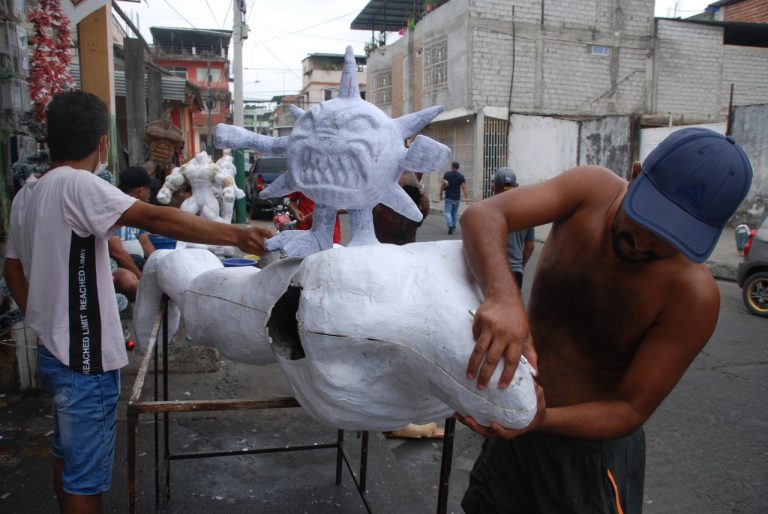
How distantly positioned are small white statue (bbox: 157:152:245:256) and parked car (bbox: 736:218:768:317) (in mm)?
5291

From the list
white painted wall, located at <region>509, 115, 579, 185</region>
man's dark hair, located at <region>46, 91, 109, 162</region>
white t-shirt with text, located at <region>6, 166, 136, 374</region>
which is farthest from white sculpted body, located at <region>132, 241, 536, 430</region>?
white painted wall, located at <region>509, 115, 579, 185</region>

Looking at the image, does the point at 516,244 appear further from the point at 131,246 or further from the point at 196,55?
the point at 196,55

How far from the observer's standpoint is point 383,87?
22.6 meters

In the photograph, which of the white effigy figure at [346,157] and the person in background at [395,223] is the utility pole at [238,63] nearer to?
the person in background at [395,223]

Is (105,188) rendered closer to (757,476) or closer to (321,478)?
(321,478)

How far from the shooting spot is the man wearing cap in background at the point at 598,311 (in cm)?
136

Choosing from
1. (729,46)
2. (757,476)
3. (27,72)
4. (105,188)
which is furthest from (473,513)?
(729,46)

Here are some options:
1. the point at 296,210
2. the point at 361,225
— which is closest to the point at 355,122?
the point at 361,225

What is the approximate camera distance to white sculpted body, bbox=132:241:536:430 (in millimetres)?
1343

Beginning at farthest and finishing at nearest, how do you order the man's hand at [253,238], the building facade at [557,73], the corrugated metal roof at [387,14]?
1. the corrugated metal roof at [387,14]
2. the building facade at [557,73]
3. the man's hand at [253,238]

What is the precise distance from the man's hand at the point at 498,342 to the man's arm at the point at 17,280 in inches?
71.6

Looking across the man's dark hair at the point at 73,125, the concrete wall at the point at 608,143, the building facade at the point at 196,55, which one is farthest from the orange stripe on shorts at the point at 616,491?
the building facade at the point at 196,55

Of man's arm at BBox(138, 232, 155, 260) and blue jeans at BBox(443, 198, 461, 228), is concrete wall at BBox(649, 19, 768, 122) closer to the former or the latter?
blue jeans at BBox(443, 198, 461, 228)

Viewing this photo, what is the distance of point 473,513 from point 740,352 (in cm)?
428
